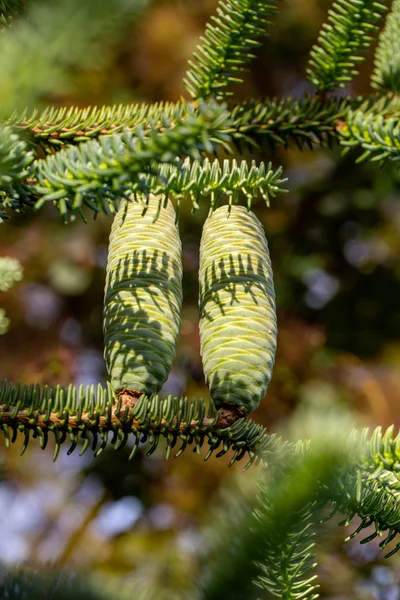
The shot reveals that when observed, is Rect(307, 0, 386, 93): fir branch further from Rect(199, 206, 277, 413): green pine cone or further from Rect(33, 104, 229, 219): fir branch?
Rect(33, 104, 229, 219): fir branch

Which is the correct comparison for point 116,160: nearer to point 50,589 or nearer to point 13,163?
point 13,163

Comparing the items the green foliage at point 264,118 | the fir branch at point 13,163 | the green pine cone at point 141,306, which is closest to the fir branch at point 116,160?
the fir branch at point 13,163

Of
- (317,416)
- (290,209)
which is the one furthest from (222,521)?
(290,209)

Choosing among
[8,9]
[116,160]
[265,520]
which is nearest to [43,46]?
[116,160]

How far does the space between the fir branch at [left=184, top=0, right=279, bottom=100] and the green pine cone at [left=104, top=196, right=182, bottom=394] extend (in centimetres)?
17

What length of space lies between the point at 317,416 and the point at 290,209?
1.55 metres

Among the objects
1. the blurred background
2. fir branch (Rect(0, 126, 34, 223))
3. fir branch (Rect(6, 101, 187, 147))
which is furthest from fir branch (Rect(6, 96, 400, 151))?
the blurred background

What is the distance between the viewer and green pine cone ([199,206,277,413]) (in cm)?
48

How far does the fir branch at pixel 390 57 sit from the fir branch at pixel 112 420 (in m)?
0.38

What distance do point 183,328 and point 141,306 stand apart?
1.11 meters

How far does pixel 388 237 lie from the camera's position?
1858 mm

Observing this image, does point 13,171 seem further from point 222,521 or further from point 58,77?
point 222,521

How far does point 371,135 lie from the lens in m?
0.54

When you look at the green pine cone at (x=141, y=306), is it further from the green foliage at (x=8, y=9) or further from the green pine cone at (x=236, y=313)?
the green foliage at (x=8, y=9)
